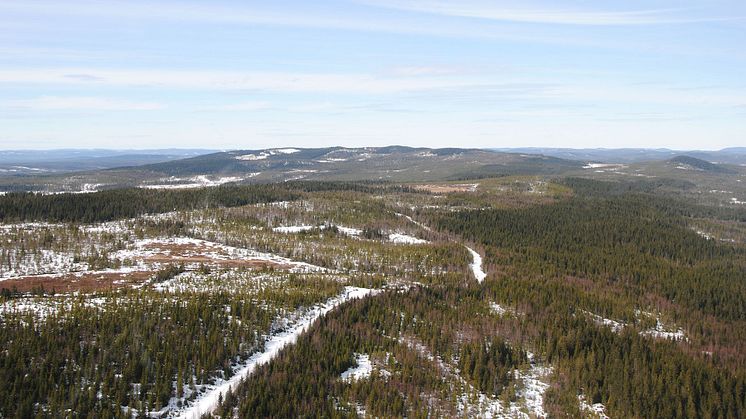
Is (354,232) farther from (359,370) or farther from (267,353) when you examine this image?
(359,370)

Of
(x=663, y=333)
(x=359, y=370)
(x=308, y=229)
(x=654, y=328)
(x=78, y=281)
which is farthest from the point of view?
(x=308, y=229)

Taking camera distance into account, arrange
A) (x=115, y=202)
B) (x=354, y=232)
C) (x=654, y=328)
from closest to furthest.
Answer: (x=654, y=328), (x=354, y=232), (x=115, y=202)

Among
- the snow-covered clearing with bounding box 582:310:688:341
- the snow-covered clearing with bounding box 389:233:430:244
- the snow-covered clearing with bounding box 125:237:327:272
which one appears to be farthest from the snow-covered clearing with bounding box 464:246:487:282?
the snow-covered clearing with bounding box 125:237:327:272

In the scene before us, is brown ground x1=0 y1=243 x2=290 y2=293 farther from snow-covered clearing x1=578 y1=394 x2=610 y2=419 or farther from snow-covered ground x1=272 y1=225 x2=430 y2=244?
snow-covered clearing x1=578 y1=394 x2=610 y2=419

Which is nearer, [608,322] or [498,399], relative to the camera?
[498,399]

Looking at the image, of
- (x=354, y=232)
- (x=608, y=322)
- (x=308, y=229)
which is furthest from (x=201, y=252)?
(x=608, y=322)
